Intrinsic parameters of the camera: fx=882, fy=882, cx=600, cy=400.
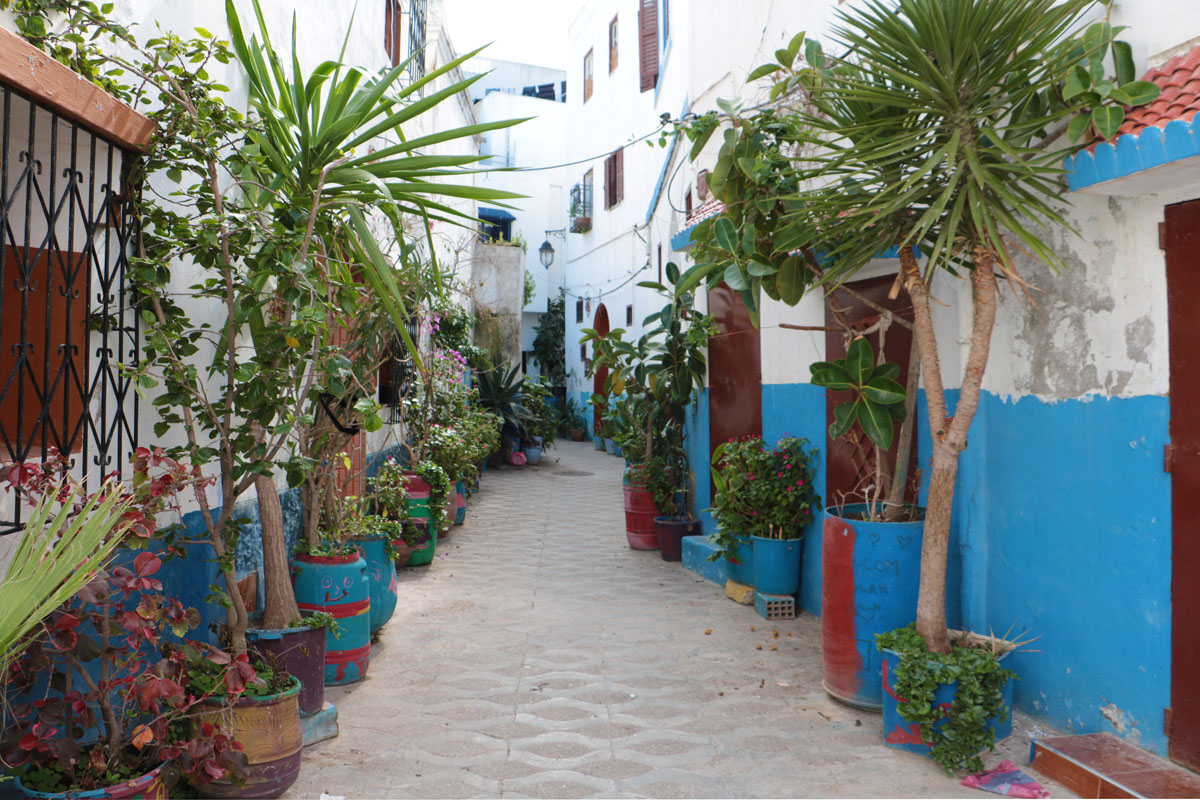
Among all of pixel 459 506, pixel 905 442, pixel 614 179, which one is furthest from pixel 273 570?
pixel 614 179

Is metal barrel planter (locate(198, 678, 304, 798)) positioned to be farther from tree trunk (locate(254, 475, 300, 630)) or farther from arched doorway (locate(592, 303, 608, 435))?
arched doorway (locate(592, 303, 608, 435))

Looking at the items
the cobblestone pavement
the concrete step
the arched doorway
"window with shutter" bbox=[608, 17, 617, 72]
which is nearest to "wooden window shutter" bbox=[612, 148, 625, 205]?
"window with shutter" bbox=[608, 17, 617, 72]

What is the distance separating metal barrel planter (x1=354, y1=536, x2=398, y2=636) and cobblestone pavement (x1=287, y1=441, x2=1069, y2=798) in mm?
165

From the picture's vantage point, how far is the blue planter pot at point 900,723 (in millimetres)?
3533

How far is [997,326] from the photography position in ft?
13.2

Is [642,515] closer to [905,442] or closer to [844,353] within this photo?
[844,353]

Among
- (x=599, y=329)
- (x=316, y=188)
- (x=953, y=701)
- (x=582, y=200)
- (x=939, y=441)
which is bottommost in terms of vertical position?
(x=953, y=701)

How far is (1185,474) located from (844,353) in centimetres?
235

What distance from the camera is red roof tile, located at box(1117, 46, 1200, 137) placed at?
2898 millimetres

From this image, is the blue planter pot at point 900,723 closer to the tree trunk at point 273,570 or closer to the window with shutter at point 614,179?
the tree trunk at point 273,570

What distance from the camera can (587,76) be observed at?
1750 cm

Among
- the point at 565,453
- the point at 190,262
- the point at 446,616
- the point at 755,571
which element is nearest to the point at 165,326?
the point at 190,262

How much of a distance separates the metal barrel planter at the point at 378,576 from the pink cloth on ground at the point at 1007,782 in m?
3.16

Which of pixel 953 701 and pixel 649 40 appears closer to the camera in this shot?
pixel 953 701
